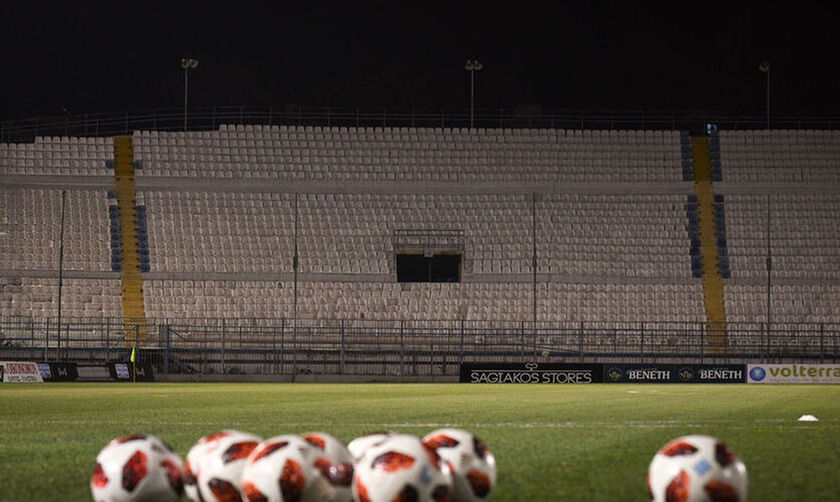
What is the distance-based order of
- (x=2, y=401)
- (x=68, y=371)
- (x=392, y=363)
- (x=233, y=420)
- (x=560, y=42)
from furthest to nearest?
(x=560, y=42) → (x=392, y=363) → (x=68, y=371) → (x=2, y=401) → (x=233, y=420)

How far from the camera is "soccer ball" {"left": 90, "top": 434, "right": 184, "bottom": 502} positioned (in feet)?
16.3

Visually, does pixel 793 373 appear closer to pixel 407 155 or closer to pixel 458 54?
pixel 407 155

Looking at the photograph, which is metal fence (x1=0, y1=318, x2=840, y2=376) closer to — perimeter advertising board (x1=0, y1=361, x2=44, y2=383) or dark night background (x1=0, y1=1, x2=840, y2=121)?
perimeter advertising board (x1=0, y1=361, x2=44, y2=383)

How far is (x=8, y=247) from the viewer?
37.1 m

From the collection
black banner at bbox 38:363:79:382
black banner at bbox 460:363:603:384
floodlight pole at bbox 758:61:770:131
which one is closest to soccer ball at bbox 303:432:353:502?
black banner at bbox 460:363:603:384

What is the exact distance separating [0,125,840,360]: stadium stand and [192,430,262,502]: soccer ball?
1197 inches

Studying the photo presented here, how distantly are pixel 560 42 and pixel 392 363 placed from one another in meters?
17.4

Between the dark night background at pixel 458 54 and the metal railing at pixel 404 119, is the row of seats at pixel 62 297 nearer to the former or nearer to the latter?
the metal railing at pixel 404 119

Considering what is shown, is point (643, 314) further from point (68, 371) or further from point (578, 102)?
point (68, 371)

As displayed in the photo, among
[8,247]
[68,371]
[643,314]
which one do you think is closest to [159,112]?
[8,247]

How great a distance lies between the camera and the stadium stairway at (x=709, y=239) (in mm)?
35344

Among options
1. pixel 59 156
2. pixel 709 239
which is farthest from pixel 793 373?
pixel 59 156

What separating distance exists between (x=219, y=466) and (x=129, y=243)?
112 feet

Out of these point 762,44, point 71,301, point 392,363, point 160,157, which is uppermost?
point 762,44
